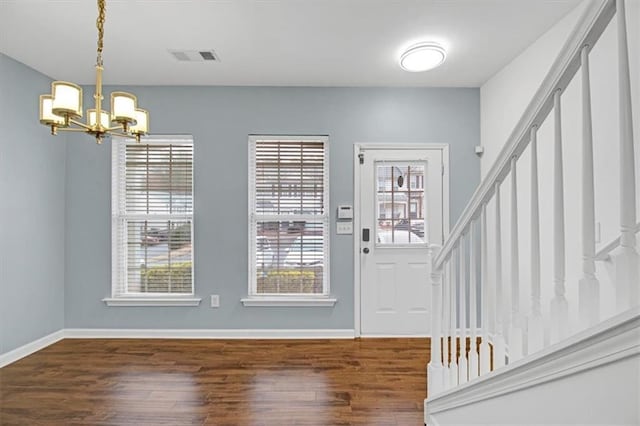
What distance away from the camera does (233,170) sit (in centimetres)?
373

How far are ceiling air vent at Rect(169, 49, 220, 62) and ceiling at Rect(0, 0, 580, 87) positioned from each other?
6cm

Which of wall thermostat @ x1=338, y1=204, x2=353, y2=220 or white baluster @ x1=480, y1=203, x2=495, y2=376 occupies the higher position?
wall thermostat @ x1=338, y1=204, x2=353, y2=220

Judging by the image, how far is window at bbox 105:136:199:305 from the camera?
376 centimetres

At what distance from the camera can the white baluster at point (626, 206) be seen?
77 centimetres

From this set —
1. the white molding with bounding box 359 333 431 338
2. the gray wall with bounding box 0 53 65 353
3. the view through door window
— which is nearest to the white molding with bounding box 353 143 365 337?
the white molding with bounding box 359 333 431 338


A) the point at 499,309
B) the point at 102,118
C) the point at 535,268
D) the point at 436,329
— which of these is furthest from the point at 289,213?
the point at 535,268

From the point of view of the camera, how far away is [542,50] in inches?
108

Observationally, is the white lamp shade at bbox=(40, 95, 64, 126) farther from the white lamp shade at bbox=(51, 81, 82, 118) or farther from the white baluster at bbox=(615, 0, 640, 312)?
the white baluster at bbox=(615, 0, 640, 312)

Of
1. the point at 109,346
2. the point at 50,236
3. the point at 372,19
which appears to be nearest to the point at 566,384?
the point at 372,19

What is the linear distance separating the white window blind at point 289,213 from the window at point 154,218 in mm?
745

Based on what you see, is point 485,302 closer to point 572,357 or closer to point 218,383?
point 572,357

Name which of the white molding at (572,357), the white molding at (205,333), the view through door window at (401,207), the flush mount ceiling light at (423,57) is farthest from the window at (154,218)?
the white molding at (572,357)

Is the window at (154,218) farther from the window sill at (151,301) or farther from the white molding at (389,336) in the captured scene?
the white molding at (389,336)

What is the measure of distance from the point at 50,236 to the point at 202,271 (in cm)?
151
